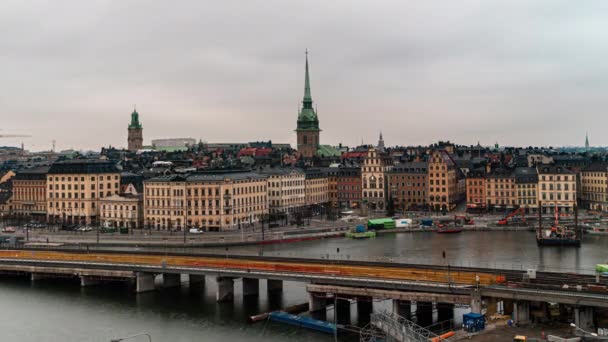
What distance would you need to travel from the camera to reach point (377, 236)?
81.1 meters

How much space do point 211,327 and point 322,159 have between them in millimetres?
100424

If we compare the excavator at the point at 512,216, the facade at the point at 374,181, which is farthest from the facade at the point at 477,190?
the facade at the point at 374,181

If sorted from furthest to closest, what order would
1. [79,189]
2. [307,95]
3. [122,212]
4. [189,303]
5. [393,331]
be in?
1. [307,95]
2. [79,189]
3. [122,212]
4. [189,303]
5. [393,331]

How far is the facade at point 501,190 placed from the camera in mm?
97562

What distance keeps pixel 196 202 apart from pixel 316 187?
95.1ft

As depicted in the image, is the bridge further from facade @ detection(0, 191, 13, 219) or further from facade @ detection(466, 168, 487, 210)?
facade @ detection(466, 168, 487, 210)

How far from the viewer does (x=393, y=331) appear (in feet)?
117

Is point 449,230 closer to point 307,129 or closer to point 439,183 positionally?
point 439,183

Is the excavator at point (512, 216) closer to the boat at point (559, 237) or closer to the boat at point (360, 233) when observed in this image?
the boat at point (559, 237)

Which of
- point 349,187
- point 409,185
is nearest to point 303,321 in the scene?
point 409,185

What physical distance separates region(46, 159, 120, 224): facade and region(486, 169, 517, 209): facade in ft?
155

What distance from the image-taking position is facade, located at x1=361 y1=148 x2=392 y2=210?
339ft

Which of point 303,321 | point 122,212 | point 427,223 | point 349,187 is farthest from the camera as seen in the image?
point 349,187

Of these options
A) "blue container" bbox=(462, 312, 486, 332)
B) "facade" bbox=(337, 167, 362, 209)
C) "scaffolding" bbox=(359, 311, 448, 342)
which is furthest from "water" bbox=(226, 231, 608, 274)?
"facade" bbox=(337, 167, 362, 209)
